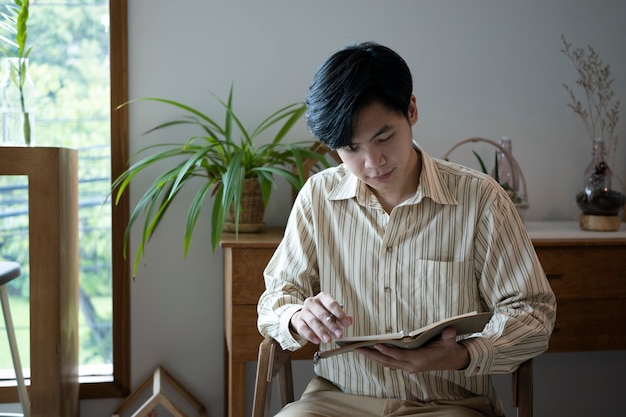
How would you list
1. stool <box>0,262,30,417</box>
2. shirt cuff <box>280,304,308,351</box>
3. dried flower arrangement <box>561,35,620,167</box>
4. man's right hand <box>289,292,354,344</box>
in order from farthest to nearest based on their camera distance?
dried flower arrangement <box>561,35,620,167</box>, stool <box>0,262,30,417</box>, shirt cuff <box>280,304,308,351</box>, man's right hand <box>289,292,354,344</box>

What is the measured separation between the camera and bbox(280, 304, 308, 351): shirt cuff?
5.07ft

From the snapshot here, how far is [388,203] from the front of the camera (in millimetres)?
1706

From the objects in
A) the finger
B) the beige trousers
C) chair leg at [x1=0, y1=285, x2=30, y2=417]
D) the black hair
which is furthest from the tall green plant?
the finger

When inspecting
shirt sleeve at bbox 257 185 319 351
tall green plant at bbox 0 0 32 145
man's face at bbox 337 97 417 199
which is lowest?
shirt sleeve at bbox 257 185 319 351

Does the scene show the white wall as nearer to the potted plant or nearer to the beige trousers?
the potted plant

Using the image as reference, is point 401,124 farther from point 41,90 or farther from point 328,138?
point 41,90

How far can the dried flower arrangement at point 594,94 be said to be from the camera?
276cm

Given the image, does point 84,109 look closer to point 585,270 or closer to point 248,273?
point 248,273

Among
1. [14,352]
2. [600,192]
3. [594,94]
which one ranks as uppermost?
[594,94]

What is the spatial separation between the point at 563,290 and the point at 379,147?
1.08 m

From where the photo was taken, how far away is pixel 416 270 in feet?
5.37

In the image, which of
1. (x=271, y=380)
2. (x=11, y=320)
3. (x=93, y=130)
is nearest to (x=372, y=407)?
(x=271, y=380)

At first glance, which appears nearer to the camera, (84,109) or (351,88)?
(351,88)

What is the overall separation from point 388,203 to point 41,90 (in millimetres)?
1471
